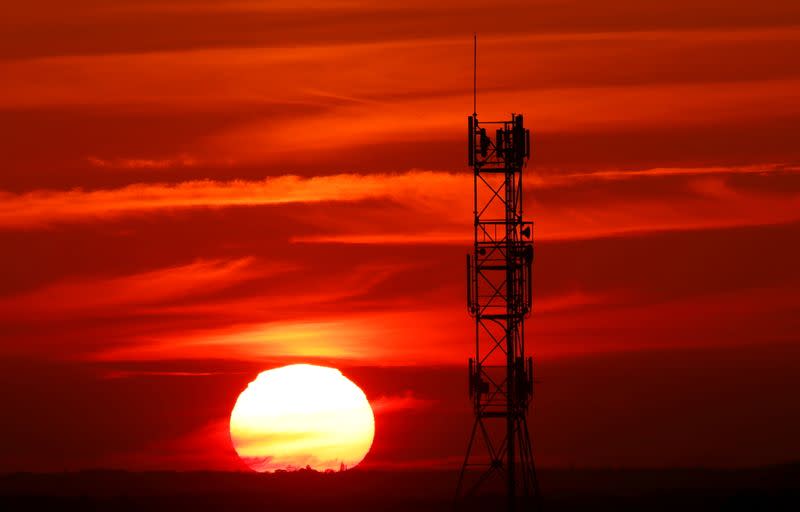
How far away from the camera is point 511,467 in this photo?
2195 inches

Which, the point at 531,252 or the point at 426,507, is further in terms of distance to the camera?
the point at 426,507

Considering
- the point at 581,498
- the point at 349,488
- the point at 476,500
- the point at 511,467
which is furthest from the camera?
the point at 349,488

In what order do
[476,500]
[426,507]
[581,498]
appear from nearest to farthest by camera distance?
1. [476,500]
2. [426,507]
3. [581,498]

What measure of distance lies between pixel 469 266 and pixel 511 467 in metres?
6.54

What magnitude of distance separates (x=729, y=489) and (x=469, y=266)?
4021cm

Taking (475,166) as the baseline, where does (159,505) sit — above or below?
below

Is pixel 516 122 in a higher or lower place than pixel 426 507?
higher

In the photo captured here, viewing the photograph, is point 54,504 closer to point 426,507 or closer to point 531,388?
point 426,507

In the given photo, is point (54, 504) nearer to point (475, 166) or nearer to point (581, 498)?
point (581, 498)

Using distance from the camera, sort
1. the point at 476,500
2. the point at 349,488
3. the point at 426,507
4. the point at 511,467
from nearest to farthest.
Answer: the point at 511,467 < the point at 476,500 < the point at 426,507 < the point at 349,488

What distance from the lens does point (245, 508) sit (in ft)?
274

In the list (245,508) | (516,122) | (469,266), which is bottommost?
(245,508)

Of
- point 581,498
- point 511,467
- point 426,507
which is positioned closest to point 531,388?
point 511,467

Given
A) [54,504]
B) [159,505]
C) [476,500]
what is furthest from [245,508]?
[476,500]
